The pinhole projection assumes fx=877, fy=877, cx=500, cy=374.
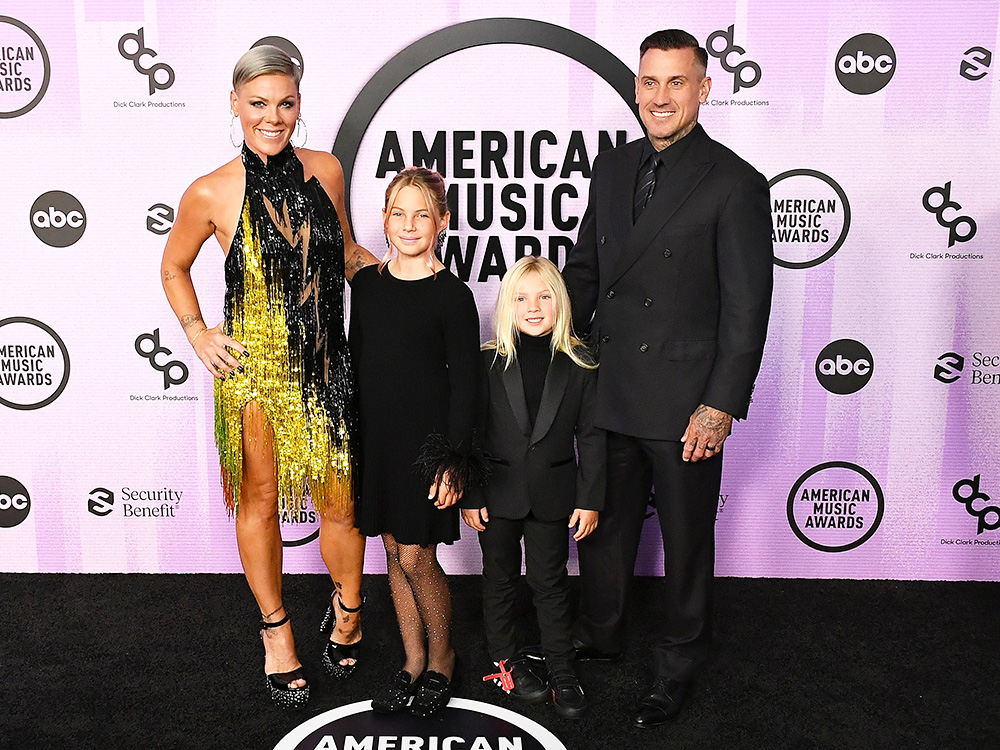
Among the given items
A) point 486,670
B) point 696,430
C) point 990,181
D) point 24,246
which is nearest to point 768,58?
point 990,181

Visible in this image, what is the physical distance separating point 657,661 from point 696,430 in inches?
29.2

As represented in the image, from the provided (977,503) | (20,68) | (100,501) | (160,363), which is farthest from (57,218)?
(977,503)

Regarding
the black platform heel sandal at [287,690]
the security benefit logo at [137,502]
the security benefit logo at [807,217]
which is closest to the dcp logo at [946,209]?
the security benefit logo at [807,217]

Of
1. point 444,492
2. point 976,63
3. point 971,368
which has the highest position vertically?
point 976,63

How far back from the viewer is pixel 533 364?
255 cm

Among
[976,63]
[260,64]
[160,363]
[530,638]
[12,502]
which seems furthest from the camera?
[12,502]

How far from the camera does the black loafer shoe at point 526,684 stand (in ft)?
8.55

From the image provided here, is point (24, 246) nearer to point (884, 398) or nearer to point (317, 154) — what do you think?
point (317, 154)

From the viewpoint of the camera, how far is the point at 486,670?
2787 mm

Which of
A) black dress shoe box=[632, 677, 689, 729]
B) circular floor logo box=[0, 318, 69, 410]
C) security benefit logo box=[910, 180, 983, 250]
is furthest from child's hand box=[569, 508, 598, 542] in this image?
circular floor logo box=[0, 318, 69, 410]

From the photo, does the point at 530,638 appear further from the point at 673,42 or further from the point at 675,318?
the point at 673,42

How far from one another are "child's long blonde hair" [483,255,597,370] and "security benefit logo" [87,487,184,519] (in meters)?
Result: 1.72

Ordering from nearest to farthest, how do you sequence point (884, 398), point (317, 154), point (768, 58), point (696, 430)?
point (696, 430) < point (317, 154) < point (768, 58) < point (884, 398)

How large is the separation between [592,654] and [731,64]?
2.14 m
